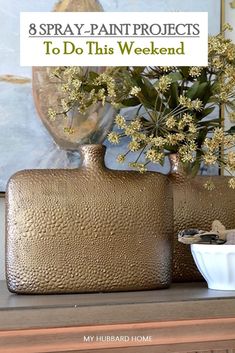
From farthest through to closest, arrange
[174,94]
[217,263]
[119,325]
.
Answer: [174,94] → [217,263] → [119,325]

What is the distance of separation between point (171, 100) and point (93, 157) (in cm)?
19

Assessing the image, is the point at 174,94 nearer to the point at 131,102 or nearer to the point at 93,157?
the point at 131,102

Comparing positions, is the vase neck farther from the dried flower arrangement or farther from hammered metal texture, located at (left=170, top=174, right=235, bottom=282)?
hammered metal texture, located at (left=170, top=174, right=235, bottom=282)

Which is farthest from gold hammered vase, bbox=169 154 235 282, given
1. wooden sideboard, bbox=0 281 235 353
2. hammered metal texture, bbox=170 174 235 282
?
wooden sideboard, bbox=0 281 235 353

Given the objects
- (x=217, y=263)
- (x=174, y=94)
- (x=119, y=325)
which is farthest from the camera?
(x=174, y=94)

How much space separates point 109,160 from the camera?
1222 millimetres

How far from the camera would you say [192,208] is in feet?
3.57

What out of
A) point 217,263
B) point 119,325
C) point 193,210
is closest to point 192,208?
point 193,210

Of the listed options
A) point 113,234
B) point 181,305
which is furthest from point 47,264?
point 181,305

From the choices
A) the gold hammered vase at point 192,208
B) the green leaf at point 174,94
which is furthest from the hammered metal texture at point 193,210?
the green leaf at point 174,94

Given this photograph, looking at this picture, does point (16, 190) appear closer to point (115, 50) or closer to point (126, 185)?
point (126, 185)

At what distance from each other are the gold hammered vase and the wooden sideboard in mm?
207

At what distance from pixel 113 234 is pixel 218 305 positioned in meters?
0.21

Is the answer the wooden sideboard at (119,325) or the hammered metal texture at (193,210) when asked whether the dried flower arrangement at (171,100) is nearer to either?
the hammered metal texture at (193,210)
